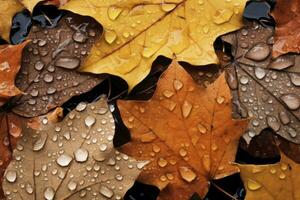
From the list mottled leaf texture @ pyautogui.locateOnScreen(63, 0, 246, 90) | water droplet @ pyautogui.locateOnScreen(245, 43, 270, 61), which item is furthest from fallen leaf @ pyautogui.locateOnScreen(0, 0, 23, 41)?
water droplet @ pyautogui.locateOnScreen(245, 43, 270, 61)

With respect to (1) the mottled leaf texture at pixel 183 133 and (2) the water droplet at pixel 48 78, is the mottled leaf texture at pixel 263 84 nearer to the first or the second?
(1) the mottled leaf texture at pixel 183 133

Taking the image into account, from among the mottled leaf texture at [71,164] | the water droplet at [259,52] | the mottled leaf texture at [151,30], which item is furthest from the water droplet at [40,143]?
the water droplet at [259,52]

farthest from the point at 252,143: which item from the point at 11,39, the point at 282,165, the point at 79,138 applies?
the point at 11,39

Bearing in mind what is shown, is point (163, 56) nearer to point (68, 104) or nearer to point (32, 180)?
point (68, 104)

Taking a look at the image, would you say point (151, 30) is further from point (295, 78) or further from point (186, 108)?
point (295, 78)

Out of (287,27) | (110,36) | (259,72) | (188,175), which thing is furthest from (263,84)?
(110,36)
